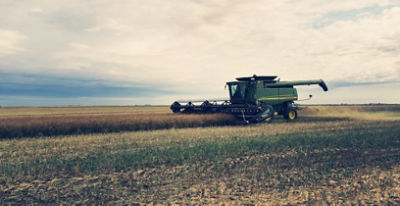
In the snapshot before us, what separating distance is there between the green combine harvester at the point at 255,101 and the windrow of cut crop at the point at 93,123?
4.88ft

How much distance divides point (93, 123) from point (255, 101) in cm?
1109

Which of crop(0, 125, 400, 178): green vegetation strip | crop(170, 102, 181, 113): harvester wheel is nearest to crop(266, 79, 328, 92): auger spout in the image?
crop(170, 102, 181, 113): harvester wheel

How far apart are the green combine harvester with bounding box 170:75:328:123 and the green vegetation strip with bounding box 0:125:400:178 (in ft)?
28.8

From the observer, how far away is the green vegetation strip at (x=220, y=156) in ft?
25.5

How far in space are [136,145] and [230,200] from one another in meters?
6.67

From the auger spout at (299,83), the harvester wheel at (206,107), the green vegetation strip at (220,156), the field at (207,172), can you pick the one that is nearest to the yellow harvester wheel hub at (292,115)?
the auger spout at (299,83)

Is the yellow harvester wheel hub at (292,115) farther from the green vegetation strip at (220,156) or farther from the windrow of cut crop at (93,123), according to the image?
the green vegetation strip at (220,156)

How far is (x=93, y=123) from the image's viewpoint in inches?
650

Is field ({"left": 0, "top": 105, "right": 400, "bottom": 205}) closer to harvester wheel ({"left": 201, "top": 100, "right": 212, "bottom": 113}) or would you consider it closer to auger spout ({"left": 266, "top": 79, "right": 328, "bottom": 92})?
harvester wheel ({"left": 201, "top": 100, "right": 212, "bottom": 113})

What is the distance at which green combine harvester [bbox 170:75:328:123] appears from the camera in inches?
821

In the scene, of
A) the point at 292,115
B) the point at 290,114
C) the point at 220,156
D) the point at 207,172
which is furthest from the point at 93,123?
the point at 292,115

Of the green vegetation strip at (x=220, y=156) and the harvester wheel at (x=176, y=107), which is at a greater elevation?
the harvester wheel at (x=176, y=107)

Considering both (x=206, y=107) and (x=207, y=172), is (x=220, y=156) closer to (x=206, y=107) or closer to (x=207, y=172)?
(x=207, y=172)

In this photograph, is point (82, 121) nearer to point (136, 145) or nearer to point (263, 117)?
point (136, 145)
